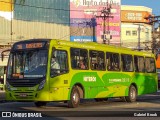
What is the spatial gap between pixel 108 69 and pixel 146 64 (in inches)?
202

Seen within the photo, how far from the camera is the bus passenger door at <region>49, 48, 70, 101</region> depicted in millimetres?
19375

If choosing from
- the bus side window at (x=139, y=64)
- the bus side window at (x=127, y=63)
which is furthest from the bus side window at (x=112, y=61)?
the bus side window at (x=139, y=64)

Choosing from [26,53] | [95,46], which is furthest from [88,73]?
[26,53]

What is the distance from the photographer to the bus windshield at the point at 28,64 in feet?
63.3

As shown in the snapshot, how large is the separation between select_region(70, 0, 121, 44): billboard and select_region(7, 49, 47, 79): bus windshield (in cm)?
6211

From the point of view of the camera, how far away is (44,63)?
63.4ft

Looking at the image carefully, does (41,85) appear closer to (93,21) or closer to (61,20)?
(61,20)

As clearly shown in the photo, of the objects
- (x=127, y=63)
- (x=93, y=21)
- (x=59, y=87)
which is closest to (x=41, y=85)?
(x=59, y=87)

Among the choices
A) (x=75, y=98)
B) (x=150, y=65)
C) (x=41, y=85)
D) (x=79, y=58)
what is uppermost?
(x=79, y=58)

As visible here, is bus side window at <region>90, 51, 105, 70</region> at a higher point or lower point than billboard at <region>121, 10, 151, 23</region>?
lower

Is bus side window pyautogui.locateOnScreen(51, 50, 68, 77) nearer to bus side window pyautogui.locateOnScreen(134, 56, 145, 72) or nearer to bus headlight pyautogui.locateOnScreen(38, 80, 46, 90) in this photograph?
bus headlight pyautogui.locateOnScreen(38, 80, 46, 90)

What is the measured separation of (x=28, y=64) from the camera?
64.1ft

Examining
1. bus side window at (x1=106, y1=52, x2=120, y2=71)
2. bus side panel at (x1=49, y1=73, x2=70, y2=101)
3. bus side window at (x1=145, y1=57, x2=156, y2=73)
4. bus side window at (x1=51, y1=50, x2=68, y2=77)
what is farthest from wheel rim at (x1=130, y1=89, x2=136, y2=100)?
bus side window at (x1=51, y1=50, x2=68, y2=77)

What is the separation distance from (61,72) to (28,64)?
1.43 m
